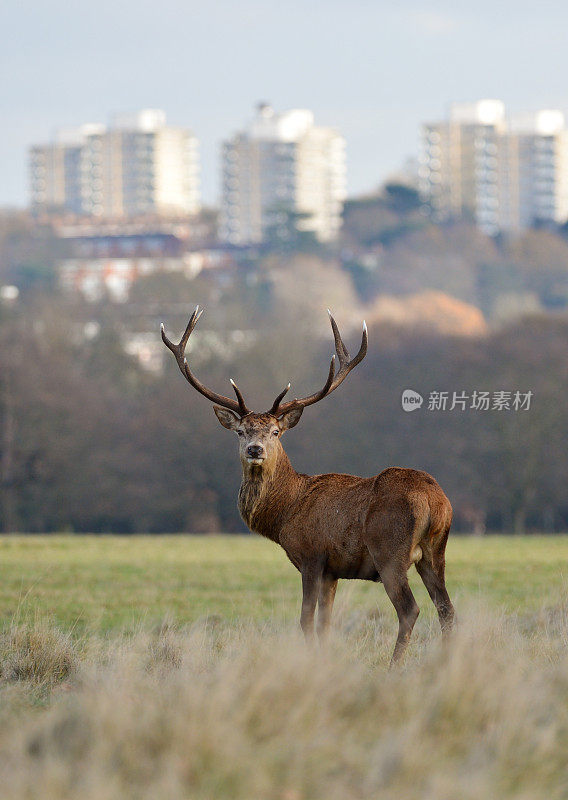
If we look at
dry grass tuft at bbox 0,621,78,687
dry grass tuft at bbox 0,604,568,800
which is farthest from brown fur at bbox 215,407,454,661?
dry grass tuft at bbox 0,621,78,687

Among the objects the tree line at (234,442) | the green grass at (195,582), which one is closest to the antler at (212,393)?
the green grass at (195,582)

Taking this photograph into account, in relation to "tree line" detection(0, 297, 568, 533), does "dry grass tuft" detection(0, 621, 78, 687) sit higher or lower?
higher

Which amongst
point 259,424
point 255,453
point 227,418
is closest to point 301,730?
point 255,453

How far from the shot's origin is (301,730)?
7125mm

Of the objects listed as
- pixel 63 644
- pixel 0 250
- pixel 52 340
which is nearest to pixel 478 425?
pixel 52 340

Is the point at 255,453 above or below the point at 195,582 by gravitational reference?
above

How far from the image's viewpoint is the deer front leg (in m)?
10.2

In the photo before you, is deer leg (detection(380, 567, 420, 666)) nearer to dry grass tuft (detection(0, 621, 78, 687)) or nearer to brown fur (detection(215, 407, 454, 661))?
brown fur (detection(215, 407, 454, 661))

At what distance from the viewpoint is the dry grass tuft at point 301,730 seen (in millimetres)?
6426

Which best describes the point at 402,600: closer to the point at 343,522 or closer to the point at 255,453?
the point at 343,522

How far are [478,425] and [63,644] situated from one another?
38.3 m

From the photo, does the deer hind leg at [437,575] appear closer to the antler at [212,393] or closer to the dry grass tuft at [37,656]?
the antler at [212,393]

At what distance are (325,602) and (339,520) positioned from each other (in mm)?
566

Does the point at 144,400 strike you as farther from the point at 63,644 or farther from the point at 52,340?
the point at 63,644
